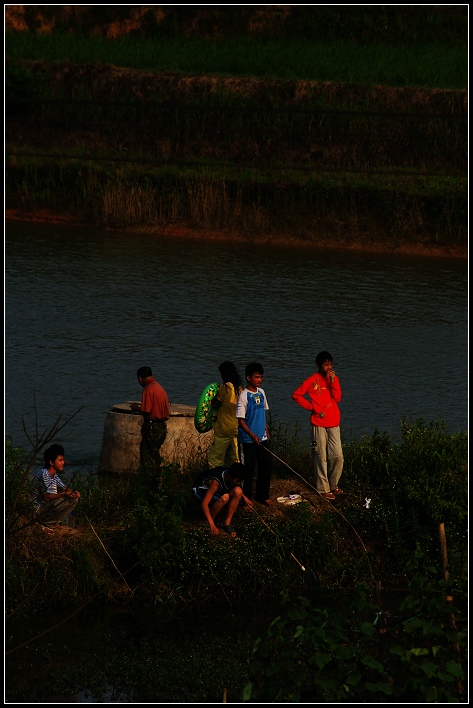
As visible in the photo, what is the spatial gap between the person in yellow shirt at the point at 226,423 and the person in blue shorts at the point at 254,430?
0.11 metres

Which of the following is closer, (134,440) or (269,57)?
Result: (134,440)

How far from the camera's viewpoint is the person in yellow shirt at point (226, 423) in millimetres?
11445

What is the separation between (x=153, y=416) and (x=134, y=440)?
1.74 ft

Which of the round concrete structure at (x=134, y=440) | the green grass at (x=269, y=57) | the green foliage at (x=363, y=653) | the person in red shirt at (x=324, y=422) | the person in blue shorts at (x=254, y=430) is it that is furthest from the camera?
the green grass at (x=269, y=57)

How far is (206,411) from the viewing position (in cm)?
1168

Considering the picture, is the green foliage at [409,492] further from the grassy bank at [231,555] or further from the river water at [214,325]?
the river water at [214,325]

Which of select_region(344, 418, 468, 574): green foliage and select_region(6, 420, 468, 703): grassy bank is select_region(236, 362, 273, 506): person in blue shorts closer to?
select_region(6, 420, 468, 703): grassy bank

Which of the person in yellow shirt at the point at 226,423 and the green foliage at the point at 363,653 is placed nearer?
the green foliage at the point at 363,653

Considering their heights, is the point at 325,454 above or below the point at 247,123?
below

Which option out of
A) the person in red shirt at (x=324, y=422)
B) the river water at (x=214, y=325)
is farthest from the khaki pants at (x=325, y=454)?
the river water at (x=214, y=325)

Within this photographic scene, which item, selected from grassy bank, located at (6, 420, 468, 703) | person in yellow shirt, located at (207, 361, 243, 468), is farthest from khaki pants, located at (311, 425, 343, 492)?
person in yellow shirt, located at (207, 361, 243, 468)

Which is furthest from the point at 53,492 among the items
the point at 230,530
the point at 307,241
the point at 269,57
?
the point at 269,57

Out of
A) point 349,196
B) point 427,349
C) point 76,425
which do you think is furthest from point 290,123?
point 76,425

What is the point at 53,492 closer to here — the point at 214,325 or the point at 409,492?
the point at 409,492
